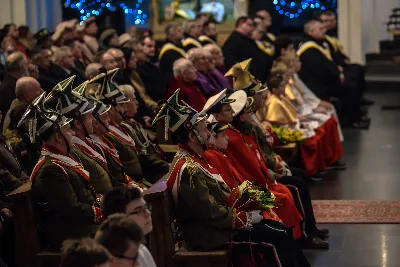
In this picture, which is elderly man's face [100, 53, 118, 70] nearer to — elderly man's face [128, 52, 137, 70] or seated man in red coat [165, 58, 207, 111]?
seated man in red coat [165, 58, 207, 111]

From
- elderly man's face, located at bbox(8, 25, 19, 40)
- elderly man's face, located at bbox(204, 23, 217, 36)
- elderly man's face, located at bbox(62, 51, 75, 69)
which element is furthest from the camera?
elderly man's face, located at bbox(204, 23, 217, 36)

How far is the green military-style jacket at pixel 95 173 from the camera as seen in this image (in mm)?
7074

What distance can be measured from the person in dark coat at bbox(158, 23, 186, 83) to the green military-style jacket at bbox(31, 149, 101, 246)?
7.39 metres

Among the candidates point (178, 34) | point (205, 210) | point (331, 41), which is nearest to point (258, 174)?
point (205, 210)

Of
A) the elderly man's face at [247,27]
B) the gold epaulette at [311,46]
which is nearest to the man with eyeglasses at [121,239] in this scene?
the gold epaulette at [311,46]

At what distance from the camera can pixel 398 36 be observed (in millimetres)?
21656

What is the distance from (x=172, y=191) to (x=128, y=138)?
1416mm

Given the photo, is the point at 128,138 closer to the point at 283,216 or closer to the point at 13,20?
the point at 283,216

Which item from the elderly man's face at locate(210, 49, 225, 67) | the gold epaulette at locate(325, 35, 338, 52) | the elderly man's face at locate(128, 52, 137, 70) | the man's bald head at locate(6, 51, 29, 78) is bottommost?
the gold epaulette at locate(325, 35, 338, 52)

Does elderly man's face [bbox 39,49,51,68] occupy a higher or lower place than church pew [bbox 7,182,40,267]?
higher

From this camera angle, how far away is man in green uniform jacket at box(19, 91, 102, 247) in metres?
6.45

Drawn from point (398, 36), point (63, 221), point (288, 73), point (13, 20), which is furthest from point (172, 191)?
point (398, 36)

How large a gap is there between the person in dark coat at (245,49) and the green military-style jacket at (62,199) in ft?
28.2

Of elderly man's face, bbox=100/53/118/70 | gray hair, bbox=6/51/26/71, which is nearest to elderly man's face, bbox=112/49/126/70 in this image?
elderly man's face, bbox=100/53/118/70
